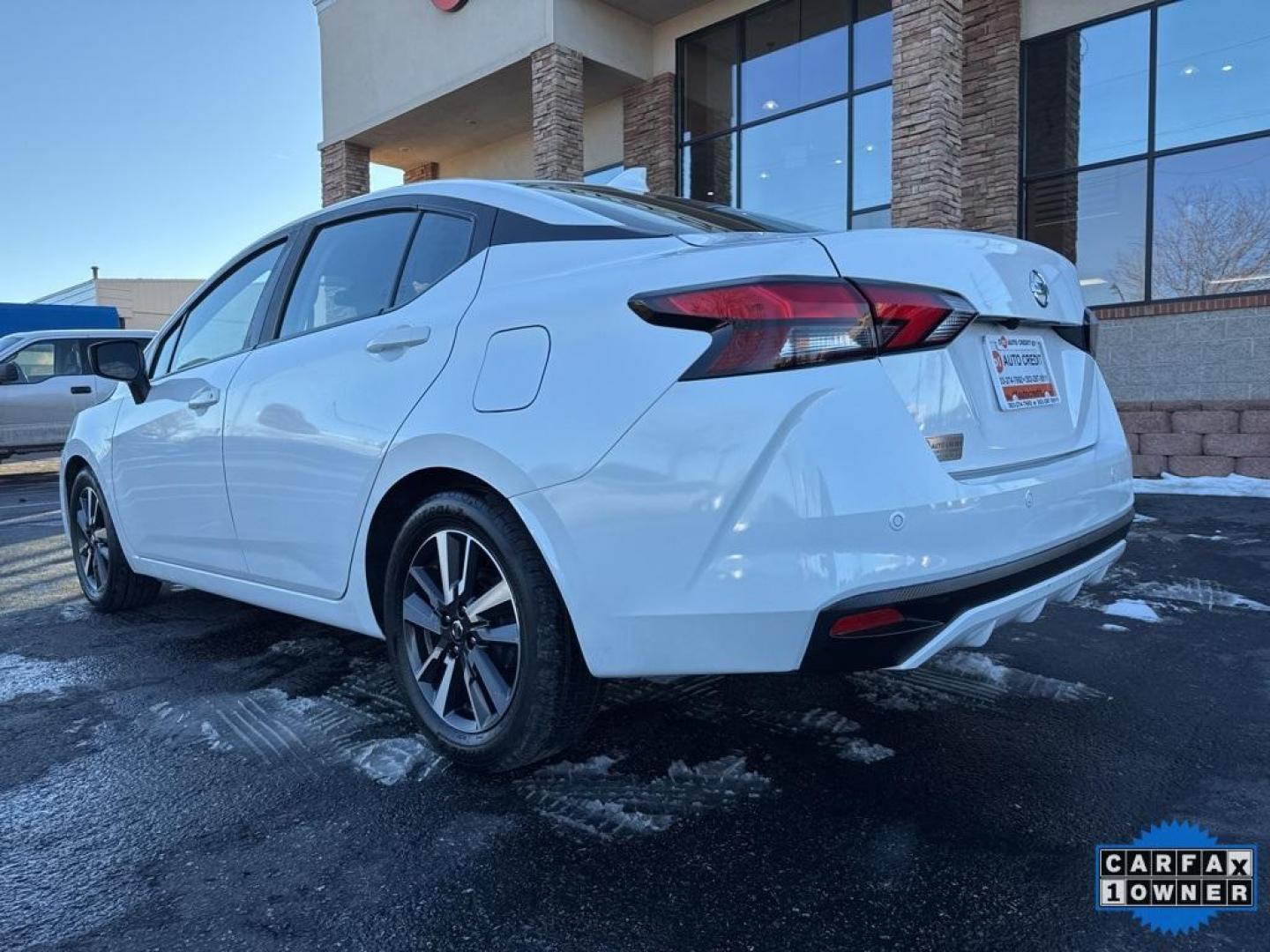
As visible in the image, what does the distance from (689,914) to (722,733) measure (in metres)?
0.87

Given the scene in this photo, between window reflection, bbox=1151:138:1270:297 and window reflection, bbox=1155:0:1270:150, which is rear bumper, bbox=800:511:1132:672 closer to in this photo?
window reflection, bbox=1151:138:1270:297

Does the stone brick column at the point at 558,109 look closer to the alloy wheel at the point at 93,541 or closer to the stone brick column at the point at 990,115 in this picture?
the stone brick column at the point at 990,115

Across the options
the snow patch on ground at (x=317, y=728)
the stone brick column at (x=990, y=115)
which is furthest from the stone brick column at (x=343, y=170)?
the snow patch on ground at (x=317, y=728)

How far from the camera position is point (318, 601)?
8.87 ft

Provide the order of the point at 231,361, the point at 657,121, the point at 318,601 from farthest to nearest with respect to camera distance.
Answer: the point at 657,121, the point at 231,361, the point at 318,601

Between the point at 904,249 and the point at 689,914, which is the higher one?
the point at 904,249

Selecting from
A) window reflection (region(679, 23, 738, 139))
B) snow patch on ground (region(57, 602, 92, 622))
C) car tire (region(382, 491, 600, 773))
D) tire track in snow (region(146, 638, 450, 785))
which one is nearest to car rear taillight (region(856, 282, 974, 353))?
car tire (region(382, 491, 600, 773))

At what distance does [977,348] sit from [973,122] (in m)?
10.4

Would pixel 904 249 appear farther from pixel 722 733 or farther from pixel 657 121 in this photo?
pixel 657 121

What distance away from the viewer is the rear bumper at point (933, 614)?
1.71 meters

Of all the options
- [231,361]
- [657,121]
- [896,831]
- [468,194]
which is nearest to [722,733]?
[896,831]

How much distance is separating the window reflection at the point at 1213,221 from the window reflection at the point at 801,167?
3.75m

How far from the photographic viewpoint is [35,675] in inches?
130

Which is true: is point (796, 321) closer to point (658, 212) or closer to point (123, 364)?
point (658, 212)
